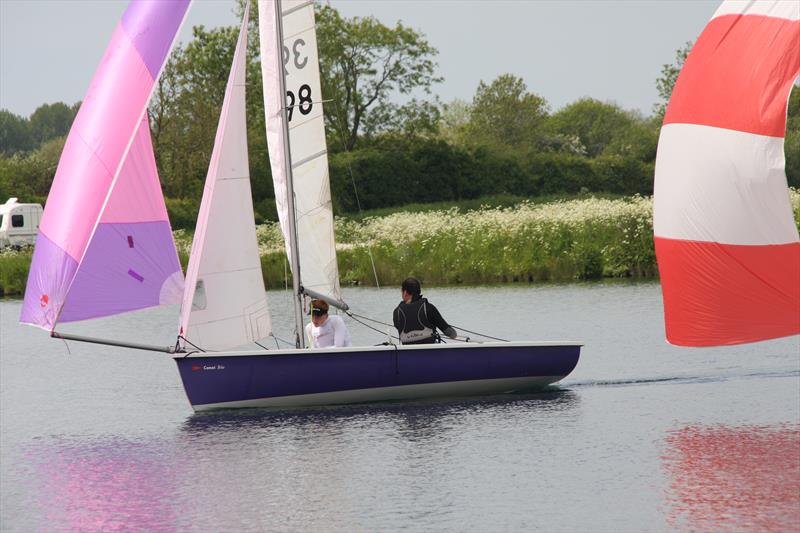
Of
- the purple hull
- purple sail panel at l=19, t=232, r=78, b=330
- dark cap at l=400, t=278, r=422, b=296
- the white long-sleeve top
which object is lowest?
the purple hull

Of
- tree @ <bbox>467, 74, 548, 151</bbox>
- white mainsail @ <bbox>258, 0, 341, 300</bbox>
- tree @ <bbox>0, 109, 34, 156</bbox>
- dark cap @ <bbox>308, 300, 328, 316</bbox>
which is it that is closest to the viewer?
dark cap @ <bbox>308, 300, 328, 316</bbox>

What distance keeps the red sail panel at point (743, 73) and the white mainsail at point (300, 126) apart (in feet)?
25.6

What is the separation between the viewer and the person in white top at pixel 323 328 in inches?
650

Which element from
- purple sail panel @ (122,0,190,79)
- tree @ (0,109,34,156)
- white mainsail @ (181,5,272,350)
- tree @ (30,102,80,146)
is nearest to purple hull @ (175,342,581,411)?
white mainsail @ (181,5,272,350)

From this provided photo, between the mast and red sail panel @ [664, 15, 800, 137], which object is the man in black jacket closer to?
the mast

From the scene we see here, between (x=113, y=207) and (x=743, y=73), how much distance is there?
841 cm

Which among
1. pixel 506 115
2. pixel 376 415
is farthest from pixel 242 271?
pixel 506 115

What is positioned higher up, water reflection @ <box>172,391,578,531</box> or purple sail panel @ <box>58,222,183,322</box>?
purple sail panel @ <box>58,222,183,322</box>

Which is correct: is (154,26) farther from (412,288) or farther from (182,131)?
(182,131)

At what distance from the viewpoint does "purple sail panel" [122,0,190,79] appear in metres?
15.7

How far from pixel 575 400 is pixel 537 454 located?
→ 11.9 feet

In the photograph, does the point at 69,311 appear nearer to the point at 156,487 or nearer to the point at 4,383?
the point at 156,487

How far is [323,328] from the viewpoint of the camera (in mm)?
16578

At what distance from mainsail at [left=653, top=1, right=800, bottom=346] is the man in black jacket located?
664 centimetres
